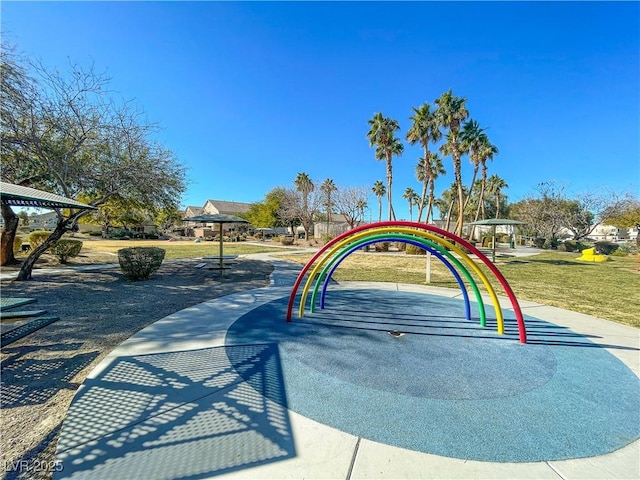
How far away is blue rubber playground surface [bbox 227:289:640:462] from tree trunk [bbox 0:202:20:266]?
44.2 feet

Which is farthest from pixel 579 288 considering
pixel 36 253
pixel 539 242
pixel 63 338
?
pixel 539 242

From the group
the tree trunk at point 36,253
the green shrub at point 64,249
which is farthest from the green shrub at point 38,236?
the tree trunk at point 36,253

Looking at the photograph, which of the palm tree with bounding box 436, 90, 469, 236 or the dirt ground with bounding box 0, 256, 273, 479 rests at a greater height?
the palm tree with bounding box 436, 90, 469, 236

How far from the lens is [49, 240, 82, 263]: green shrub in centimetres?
1401

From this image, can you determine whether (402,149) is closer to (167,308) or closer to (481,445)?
(167,308)

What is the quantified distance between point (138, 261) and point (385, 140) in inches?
976

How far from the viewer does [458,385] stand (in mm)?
3559

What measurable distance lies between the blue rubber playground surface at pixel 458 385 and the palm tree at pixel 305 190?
34.2 meters

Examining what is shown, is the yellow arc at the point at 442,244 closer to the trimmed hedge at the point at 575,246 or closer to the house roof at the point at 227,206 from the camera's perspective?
the trimmed hedge at the point at 575,246

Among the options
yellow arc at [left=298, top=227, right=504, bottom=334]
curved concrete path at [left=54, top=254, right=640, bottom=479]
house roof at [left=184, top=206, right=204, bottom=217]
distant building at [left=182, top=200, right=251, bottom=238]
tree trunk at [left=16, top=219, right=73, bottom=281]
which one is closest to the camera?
curved concrete path at [left=54, top=254, right=640, bottom=479]

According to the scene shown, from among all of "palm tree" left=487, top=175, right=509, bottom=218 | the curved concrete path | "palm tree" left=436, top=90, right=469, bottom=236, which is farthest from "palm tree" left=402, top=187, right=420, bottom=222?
the curved concrete path

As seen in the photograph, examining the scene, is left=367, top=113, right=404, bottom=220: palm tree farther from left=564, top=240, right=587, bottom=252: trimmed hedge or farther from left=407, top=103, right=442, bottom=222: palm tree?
left=564, top=240, right=587, bottom=252: trimmed hedge

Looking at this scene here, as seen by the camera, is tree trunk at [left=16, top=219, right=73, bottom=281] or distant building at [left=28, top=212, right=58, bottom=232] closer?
tree trunk at [left=16, top=219, right=73, bottom=281]

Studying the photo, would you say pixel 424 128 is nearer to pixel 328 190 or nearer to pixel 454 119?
pixel 454 119
